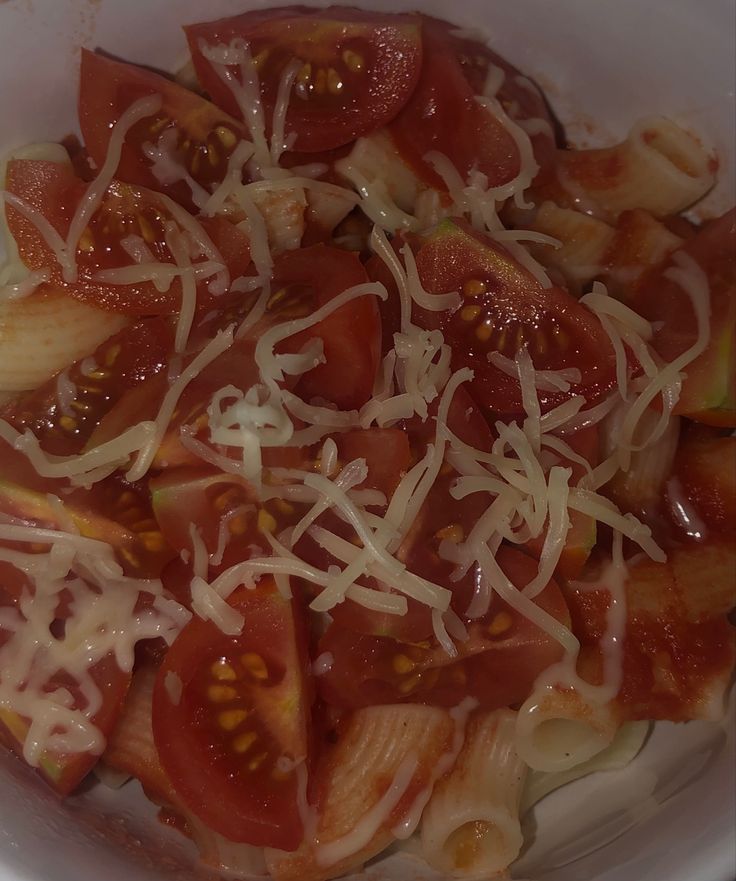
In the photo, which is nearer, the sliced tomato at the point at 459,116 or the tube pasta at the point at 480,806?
the tube pasta at the point at 480,806

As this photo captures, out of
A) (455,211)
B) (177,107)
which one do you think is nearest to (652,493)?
(455,211)

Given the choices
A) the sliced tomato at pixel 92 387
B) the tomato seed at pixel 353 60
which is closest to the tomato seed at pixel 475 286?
the tomato seed at pixel 353 60

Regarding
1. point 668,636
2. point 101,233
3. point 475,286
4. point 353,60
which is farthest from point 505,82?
point 668,636

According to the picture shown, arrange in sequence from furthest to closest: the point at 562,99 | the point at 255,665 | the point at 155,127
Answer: the point at 562,99, the point at 155,127, the point at 255,665

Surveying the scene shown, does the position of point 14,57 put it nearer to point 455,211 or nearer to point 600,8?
point 455,211

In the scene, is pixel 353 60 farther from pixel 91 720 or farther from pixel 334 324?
pixel 91 720

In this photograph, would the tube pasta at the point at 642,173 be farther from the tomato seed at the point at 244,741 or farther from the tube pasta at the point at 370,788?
the tomato seed at the point at 244,741
